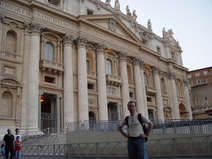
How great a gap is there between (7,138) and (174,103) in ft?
117

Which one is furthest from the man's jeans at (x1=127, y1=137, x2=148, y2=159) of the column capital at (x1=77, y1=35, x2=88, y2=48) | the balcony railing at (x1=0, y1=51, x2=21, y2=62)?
the column capital at (x1=77, y1=35, x2=88, y2=48)

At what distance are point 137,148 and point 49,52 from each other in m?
24.4

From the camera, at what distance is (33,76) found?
24.3 metres

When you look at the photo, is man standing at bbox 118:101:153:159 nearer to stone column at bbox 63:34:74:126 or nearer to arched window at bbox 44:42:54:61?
stone column at bbox 63:34:74:126

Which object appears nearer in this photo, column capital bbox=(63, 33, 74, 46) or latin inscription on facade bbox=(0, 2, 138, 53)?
latin inscription on facade bbox=(0, 2, 138, 53)

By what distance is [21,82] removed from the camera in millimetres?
24031

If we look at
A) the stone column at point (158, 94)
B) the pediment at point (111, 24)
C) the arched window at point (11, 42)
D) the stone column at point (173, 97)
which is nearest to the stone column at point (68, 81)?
the pediment at point (111, 24)

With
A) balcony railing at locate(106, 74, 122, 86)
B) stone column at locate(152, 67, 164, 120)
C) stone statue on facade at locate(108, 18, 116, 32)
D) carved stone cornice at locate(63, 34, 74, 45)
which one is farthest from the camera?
stone column at locate(152, 67, 164, 120)

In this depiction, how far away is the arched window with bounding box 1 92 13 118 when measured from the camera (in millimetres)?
22436

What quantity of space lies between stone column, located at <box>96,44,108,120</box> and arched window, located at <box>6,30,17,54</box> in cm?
1051

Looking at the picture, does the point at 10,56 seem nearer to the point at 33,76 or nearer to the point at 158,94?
the point at 33,76

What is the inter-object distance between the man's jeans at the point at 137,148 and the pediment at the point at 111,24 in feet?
86.0

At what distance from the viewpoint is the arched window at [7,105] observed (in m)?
Answer: 22.4

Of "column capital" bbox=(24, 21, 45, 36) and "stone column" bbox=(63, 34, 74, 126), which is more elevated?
"column capital" bbox=(24, 21, 45, 36)
